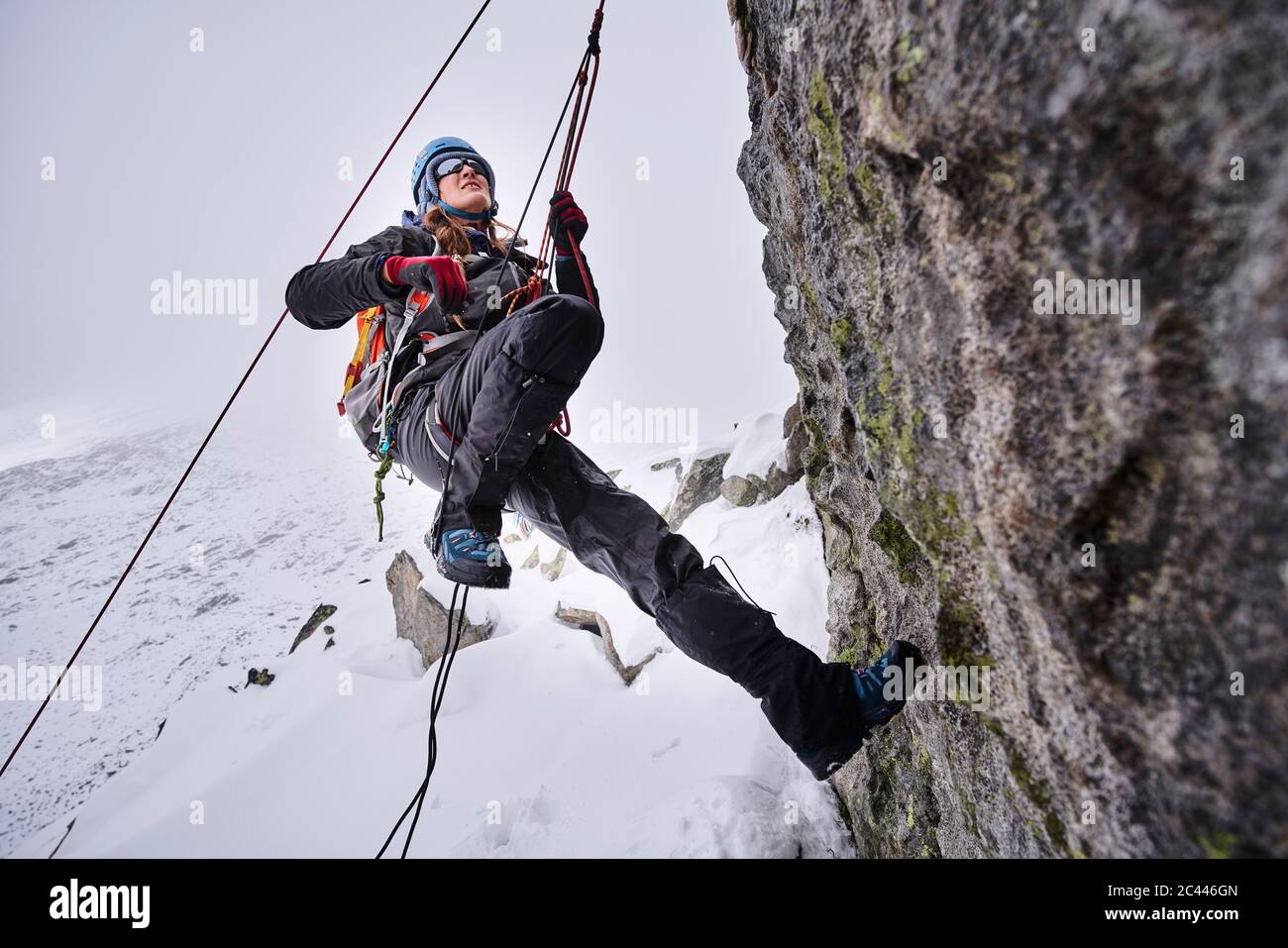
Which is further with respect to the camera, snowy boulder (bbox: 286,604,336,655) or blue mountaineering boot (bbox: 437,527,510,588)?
snowy boulder (bbox: 286,604,336,655)

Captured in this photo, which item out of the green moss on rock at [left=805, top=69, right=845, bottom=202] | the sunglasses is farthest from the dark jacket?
the green moss on rock at [left=805, top=69, right=845, bottom=202]

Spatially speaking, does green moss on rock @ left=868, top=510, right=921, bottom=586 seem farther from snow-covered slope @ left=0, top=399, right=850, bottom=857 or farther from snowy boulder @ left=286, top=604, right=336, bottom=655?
snowy boulder @ left=286, top=604, right=336, bottom=655

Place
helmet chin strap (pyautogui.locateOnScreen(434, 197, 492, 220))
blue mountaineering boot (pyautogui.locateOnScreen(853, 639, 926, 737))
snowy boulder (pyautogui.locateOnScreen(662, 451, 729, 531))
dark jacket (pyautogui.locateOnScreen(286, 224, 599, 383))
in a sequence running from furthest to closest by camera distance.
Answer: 1. snowy boulder (pyautogui.locateOnScreen(662, 451, 729, 531))
2. helmet chin strap (pyautogui.locateOnScreen(434, 197, 492, 220))
3. dark jacket (pyautogui.locateOnScreen(286, 224, 599, 383))
4. blue mountaineering boot (pyautogui.locateOnScreen(853, 639, 926, 737))

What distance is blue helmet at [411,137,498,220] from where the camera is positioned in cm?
420

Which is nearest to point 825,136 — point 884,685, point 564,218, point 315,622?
point 564,218

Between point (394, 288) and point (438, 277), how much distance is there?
38 centimetres

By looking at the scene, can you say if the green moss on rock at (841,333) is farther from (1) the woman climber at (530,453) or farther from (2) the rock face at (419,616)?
(2) the rock face at (419,616)

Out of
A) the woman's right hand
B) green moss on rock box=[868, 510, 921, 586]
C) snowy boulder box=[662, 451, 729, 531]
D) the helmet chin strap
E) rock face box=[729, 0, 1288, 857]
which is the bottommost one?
snowy boulder box=[662, 451, 729, 531]

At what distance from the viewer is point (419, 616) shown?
10.1 meters

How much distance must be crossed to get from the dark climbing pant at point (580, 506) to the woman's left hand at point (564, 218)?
3.94 ft

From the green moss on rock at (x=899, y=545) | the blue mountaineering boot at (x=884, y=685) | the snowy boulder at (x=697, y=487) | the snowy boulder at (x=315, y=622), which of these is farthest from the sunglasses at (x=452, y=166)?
the snowy boulder at (x=315, y=622)

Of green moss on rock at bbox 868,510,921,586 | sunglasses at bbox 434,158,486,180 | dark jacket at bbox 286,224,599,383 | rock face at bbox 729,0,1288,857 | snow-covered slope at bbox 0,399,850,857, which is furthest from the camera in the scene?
sunglasses at bbox 434,158,486,180

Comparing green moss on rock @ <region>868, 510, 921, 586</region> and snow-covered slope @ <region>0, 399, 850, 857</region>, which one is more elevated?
green moss on rock @ <region>868, 510, 921, 586</region>

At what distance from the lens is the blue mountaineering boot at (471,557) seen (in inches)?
100
